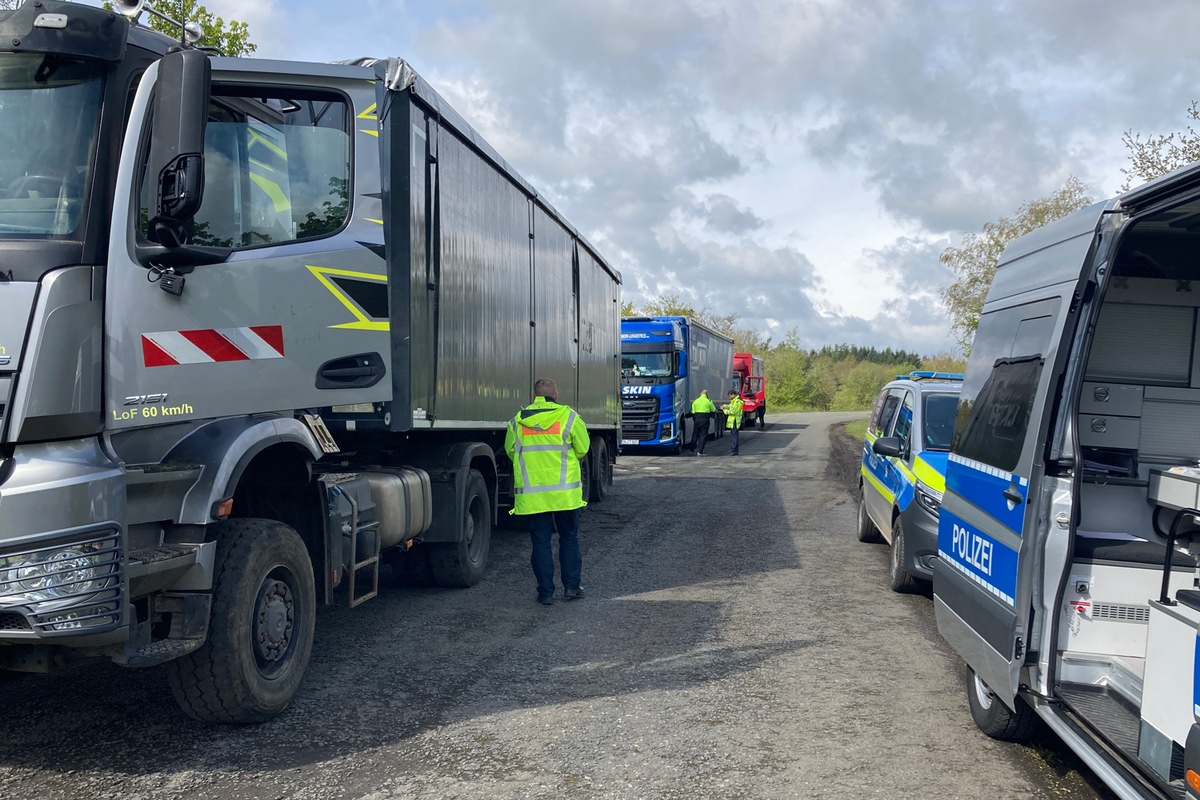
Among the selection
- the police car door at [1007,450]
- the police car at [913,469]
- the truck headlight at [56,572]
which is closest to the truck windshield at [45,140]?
the truck headlight at [56,572]

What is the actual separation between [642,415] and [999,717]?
18.4 m

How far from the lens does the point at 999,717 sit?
4500mm

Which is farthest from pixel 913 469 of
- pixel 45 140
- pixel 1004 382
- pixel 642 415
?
pixel 642 415

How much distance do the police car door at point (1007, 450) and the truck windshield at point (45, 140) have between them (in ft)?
→ 13.5

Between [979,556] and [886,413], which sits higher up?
[886,413]

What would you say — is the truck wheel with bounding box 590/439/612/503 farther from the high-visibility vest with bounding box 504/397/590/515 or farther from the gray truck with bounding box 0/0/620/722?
the gray truck with bounding box 0/0/620/722

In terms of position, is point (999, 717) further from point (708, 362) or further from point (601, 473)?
point (708, 362)

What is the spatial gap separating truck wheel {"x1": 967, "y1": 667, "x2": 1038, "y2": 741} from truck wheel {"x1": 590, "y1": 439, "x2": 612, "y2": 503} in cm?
879

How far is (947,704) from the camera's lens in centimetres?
516

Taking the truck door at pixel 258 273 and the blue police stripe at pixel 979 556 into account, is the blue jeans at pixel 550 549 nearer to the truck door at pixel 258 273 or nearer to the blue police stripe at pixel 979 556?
the truck door at pixel 258 273

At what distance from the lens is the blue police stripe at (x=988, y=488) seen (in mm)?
3992

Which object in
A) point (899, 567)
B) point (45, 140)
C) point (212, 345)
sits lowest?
point (899, 567)

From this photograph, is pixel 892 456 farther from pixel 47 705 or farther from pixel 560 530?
pixel 47 705

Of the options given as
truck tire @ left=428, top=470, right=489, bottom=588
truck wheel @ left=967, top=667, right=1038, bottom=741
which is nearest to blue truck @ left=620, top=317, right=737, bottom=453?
truck tire @ left=428, top=470, right=489, bottom=588
